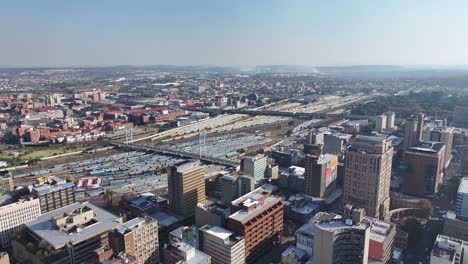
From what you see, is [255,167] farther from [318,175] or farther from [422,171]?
[422,171]

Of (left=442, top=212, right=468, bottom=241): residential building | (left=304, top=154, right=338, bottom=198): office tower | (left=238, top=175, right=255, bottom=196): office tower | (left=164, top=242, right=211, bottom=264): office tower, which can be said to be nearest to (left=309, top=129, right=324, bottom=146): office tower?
(left=304, top=154, right=338, bottom=198): office tower

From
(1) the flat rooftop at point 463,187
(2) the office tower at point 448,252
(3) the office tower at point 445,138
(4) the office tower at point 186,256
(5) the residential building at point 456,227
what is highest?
(3) the office tower at point 445,138

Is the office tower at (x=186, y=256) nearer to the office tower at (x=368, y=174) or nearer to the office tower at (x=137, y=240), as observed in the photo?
the office tower at (x=137, y=240)

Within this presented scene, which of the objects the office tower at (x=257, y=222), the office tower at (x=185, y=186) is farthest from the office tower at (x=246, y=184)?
the office tower at (x=257, y=222)

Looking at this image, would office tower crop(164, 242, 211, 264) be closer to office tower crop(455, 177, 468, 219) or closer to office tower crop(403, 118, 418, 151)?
office tower crop(455, 177, 468, 219)

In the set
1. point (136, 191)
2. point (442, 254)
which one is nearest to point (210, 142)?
point (136, 191)

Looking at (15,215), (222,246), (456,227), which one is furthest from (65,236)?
(456,227)
